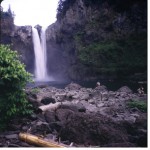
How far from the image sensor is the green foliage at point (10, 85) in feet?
16.5

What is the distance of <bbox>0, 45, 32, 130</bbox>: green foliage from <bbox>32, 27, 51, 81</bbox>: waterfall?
23901mm

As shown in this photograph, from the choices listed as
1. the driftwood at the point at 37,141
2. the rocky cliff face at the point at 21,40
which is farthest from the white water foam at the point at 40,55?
the driftwood at the point at 37,141

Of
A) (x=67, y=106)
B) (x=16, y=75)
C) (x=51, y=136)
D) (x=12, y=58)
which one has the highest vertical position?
(x=12, y=58)

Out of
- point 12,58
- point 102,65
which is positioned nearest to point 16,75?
point 12,58

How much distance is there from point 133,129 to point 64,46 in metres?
24.6

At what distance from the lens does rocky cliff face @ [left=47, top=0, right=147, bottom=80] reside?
22.8 meters

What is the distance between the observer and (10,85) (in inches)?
203

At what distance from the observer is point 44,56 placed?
30953 mm

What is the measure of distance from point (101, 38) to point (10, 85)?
21.7m

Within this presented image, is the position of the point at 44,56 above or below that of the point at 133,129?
above

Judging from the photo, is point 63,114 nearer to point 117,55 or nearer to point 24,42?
point 117,55

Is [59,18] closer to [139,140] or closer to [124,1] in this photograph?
[124,1]

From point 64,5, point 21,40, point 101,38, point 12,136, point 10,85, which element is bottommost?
point 12,136

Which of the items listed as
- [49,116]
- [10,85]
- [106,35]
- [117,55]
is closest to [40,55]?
[106,35]
